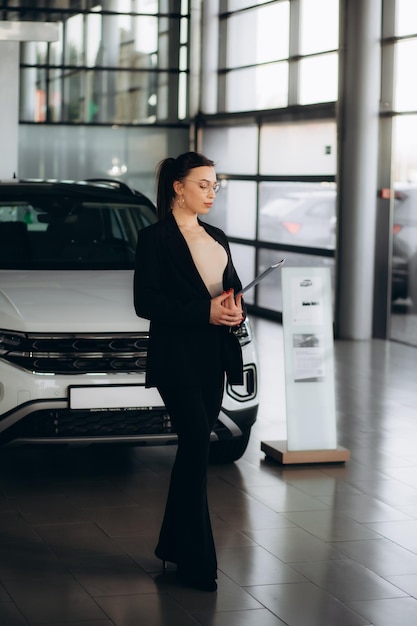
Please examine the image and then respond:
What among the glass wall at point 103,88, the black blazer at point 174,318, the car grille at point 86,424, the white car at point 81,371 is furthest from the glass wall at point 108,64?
the black blazer at point 174,318

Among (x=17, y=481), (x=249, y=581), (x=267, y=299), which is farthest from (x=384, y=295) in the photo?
(x=249, y=581)

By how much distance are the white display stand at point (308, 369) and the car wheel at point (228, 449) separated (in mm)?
265

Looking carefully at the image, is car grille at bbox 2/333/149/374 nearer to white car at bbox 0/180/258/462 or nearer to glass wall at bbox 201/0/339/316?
white car at bbox 0/180/258/462

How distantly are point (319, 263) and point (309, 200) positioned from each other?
3.00 feet

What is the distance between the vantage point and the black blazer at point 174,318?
4.42 m

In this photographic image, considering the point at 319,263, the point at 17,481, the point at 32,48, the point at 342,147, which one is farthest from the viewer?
the point at 32,48

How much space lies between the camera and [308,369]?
672cm

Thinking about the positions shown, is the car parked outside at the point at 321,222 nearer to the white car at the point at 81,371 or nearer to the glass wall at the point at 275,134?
the glass wall at the point at 275,134

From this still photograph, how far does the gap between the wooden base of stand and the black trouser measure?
222 cm

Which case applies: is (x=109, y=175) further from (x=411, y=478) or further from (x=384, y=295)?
(x=411, y=478)

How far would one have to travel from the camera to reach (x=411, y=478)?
650 centimetres

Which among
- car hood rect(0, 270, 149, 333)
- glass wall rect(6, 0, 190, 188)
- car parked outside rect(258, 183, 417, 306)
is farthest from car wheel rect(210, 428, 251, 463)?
glass wall rect(6, 0, 190, 188)

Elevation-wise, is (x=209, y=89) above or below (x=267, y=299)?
above

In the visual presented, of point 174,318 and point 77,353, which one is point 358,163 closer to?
point 77,353
